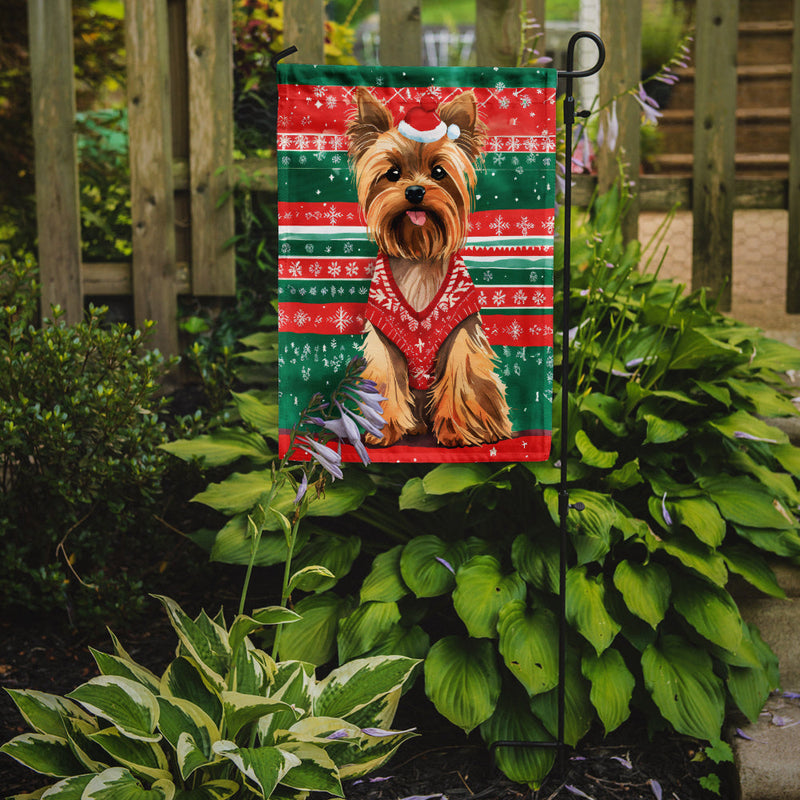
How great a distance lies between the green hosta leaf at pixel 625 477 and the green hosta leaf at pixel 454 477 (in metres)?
0.33

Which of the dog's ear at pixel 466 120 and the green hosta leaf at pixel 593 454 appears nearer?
the dog's ear at pixel 466 120

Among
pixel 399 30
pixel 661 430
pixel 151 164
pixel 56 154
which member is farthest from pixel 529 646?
pixel 56 154

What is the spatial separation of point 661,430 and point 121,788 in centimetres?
159

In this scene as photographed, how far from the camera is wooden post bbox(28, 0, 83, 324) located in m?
3.45

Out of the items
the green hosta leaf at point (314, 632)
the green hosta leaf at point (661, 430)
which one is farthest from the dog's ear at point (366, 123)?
the green hosta leaf at point (314, 632)

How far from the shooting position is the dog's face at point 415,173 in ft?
6.35

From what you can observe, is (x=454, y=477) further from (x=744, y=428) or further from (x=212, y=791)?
(x=212, y=791)

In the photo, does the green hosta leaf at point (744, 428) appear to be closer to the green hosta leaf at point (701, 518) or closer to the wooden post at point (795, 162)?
the green hosta leaf at point (701, 518)

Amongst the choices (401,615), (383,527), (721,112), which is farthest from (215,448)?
(721,112)

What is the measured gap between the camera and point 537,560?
7.41 feet

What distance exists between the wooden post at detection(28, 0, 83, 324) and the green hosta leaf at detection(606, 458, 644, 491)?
2341mm

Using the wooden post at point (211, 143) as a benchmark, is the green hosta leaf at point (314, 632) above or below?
below

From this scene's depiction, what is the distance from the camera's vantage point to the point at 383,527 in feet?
8.32

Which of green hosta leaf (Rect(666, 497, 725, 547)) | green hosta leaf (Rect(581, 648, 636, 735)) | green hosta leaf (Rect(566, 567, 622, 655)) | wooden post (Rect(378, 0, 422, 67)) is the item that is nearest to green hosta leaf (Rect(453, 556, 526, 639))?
green hosta leaf (Rect(566, 567, 622, 655))
